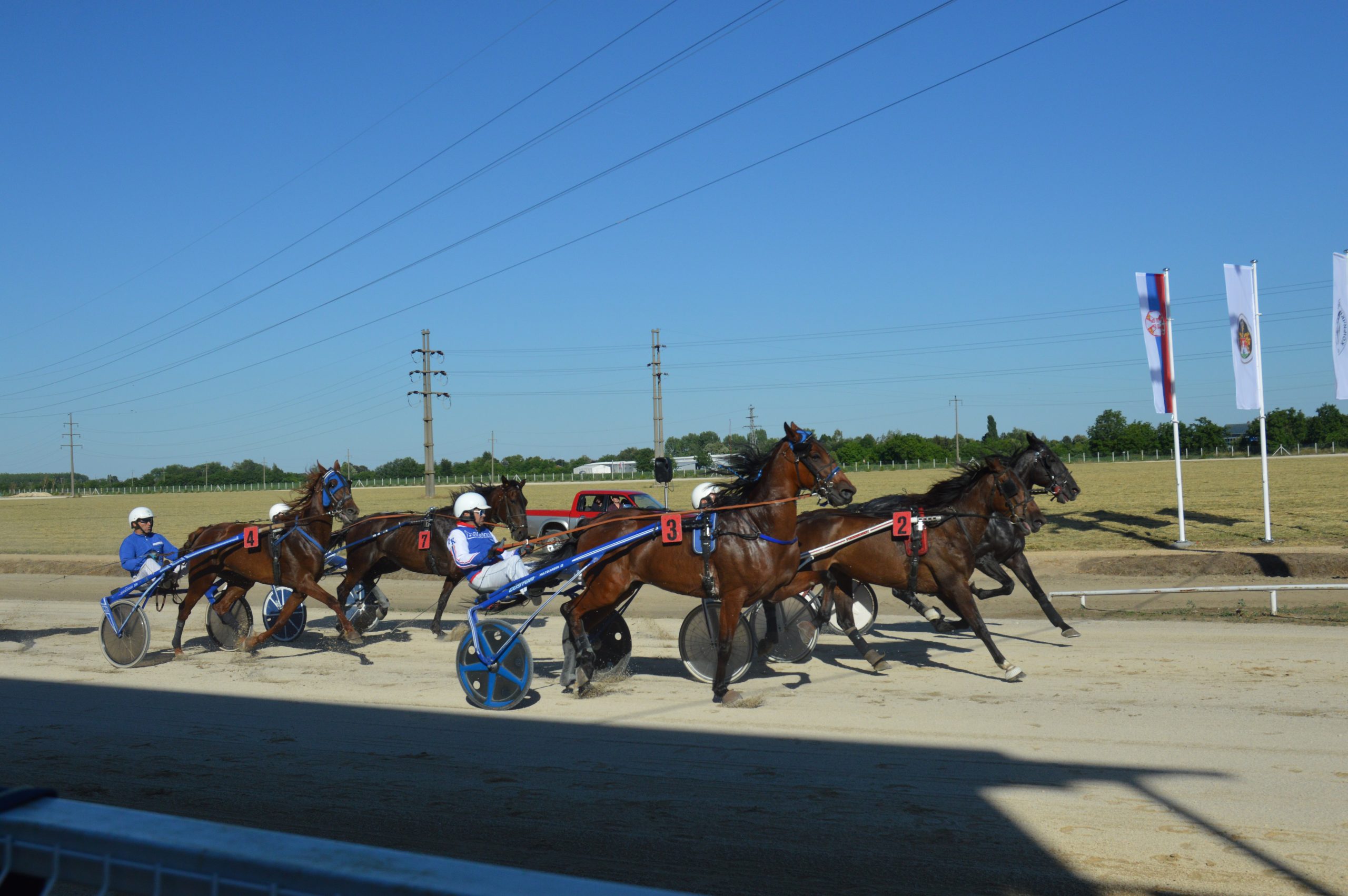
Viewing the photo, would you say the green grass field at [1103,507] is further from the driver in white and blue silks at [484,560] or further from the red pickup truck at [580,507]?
the driver in white and blue silks at [484,560]

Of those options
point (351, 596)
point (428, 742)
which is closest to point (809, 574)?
point (428, 742)

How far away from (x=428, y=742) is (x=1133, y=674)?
5521 mm

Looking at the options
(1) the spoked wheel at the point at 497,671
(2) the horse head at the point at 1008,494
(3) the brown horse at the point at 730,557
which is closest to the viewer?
(1) the spoked wheel at the point at 497,671

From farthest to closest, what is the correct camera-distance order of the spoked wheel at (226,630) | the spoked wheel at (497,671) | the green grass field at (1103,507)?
the green grass field at (1103,507), the spoked wheel at (226,630), the spoked wheel at (497,671)

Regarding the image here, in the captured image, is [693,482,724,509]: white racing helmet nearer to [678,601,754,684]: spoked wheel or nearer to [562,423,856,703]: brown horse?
[678,601,754,684]: spoked wheel

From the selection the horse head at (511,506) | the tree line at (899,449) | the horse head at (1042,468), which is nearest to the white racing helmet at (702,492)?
the horse head at (511,506)

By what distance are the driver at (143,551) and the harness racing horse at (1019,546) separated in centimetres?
799

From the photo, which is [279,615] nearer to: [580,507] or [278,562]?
[278,562]

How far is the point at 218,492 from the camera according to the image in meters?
86.9

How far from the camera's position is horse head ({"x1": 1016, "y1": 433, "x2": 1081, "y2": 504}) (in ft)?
34.8

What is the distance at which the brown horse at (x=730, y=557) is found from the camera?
7.90m

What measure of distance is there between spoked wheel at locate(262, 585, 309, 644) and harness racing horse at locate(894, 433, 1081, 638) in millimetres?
6816

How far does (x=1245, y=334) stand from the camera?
56.7 ft

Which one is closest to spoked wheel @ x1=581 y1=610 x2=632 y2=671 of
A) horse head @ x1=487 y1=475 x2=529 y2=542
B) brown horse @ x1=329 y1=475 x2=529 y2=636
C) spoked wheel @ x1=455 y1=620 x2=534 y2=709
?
spoked wheel @ x1=455 y1=620 x2=534 y2=709
